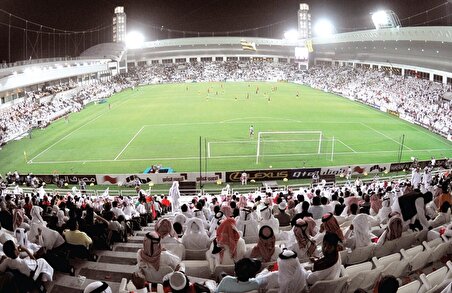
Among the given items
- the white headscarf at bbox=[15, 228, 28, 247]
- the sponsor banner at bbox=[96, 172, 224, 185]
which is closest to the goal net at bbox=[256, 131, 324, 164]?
the sponsor banner at bbox=[96, 172, 224, 185]

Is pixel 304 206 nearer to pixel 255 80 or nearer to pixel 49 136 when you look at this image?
pixel 49 136

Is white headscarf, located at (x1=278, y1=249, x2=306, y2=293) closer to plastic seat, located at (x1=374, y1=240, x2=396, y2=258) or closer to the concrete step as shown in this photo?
plastic seat, located at (x1=374, y1=240, x2=396, y2=258)

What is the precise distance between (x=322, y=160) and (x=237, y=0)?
101m

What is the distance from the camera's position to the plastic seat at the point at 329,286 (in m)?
5.21

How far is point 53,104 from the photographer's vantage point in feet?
164

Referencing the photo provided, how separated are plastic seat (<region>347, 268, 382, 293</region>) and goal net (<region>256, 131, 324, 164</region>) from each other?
71.8 feet

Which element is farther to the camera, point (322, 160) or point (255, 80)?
point (255, 80)

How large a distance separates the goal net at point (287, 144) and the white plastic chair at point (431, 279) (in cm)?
2229

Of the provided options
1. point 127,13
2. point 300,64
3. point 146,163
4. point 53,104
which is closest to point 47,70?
point 53,104

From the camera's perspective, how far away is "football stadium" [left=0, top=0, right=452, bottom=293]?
6.41 metres

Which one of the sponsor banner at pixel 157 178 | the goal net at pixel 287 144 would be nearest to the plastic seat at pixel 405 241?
the sponsor banner at pixel 157 178

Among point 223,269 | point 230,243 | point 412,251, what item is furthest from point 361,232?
point 223,269

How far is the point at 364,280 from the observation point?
5672 millimetres

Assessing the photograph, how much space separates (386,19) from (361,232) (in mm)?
65617
